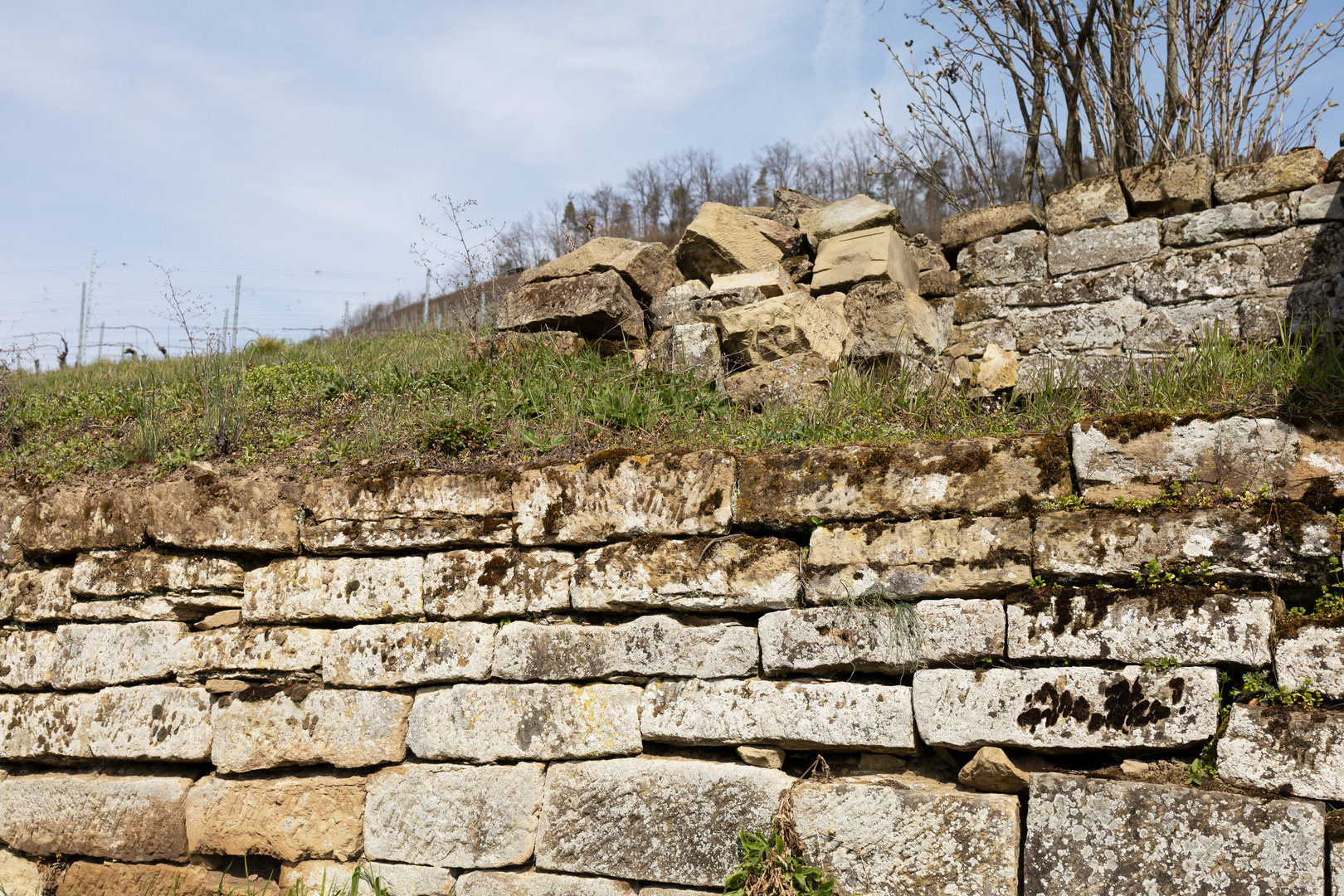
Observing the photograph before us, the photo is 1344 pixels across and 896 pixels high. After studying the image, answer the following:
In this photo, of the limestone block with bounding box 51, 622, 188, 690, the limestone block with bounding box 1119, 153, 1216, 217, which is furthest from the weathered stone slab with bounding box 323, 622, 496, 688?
the limestone block with bounding box 1119, 153, 1216, 217

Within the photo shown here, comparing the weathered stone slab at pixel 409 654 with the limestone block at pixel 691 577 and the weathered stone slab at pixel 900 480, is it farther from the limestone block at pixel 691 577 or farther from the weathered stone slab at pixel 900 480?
the weathered stone slab at pixel 900 480

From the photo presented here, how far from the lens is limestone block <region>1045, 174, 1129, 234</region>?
4762 millimetres

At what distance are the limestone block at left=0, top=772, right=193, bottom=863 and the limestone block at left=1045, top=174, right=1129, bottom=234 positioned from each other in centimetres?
532

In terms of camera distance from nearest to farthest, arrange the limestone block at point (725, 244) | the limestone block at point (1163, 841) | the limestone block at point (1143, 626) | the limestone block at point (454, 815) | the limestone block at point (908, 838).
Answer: the limestone block at point (1163, 841)
the limestone block at point (1143, 626)
the limestone block at point (908, 838)
the limestone block at point (454, 815)
the limestone block at point (725, 244)

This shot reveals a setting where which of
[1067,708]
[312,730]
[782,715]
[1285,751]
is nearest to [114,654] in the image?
[312,730]

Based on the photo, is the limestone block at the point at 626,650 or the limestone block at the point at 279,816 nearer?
the limestone block at the point at 626,650

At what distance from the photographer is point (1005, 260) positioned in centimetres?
502

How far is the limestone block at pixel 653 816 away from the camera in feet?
10.7

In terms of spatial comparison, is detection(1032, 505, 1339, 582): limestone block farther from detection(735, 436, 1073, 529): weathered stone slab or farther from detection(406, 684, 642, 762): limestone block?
detection(406, 684, 642, 762): limestone block

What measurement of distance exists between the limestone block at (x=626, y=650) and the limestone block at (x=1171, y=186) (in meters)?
3.30

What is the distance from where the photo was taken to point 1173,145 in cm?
511

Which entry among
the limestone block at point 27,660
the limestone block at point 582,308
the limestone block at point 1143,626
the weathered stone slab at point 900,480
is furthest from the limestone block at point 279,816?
the limestone block at point 1143,626

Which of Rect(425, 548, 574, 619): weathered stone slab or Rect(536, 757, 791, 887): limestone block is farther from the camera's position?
Rect(425, 548, 574, 619): weathered stone slab

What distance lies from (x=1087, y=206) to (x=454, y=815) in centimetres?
448
